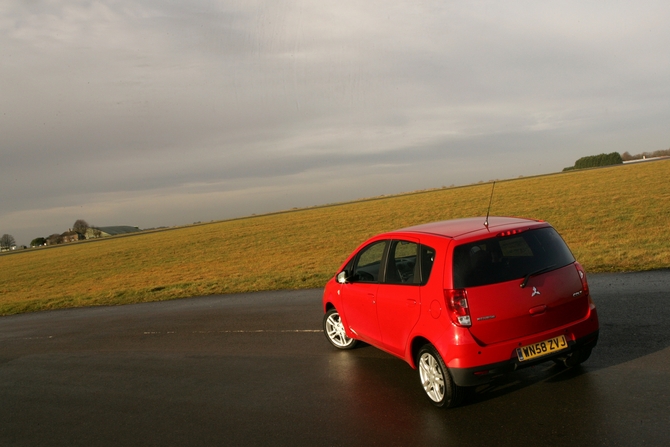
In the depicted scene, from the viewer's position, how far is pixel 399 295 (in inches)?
228

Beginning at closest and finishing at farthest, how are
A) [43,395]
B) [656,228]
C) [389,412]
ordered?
[389,412]
[43,395]
[656,228]

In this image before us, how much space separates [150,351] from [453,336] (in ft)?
19.3

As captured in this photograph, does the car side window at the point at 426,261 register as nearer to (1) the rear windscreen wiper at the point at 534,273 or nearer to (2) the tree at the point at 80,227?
(1) the rear windscreen wiper at the point at 534,273

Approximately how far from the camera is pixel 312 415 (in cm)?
548

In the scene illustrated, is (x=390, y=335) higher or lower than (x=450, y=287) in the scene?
lower

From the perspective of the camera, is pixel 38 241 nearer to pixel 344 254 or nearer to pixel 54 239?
pixel 54 239

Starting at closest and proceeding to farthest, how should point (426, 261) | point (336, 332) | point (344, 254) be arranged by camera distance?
point (426, 261), point (336, 332), point (344, 254)

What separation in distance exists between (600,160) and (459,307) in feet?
418

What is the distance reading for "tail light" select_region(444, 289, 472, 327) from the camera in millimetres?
4965

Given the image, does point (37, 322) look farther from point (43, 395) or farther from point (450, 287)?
point (450, 287)

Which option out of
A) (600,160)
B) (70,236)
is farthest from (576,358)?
(70,236)

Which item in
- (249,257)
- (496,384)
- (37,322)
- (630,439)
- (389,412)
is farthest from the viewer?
(249,257)

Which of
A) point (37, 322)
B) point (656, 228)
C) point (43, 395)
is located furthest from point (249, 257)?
point (43, 395)

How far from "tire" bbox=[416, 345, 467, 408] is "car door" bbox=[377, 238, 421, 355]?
292 millimetres
